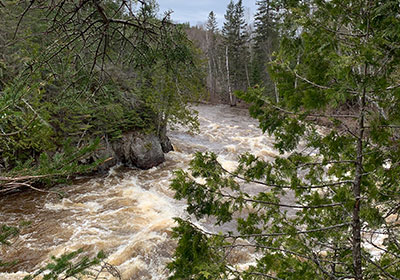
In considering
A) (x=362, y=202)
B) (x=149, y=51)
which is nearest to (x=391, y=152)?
(x=362, y=202)

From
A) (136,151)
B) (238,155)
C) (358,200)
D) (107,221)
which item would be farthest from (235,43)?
(358,200)

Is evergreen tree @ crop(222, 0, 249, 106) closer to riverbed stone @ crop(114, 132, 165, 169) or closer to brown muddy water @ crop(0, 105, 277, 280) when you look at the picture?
riverbed stone @ crop(114, 132, 165, 169)

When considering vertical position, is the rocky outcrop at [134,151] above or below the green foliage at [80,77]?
below

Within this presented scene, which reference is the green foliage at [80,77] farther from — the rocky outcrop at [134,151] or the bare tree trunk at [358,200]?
the bare tree trunk at [358,200]

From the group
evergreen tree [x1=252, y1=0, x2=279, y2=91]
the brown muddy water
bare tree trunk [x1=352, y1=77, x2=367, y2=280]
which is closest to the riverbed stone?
the brown muddy water

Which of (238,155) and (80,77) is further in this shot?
(238,155)

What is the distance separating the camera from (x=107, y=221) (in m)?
6.99

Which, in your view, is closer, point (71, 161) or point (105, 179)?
point (71, 161)

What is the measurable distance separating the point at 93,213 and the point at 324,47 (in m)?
7.36

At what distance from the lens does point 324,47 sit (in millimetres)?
1985

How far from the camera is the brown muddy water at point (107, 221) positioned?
552cm

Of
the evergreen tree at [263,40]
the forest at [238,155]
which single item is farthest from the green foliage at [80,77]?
the evergreen tree at [263,40]

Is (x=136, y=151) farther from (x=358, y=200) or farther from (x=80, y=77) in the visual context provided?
(x=358, y=200)

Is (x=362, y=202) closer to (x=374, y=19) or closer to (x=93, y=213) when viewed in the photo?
(x=374, y=19)
